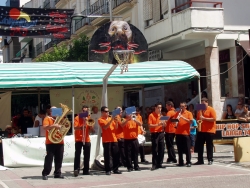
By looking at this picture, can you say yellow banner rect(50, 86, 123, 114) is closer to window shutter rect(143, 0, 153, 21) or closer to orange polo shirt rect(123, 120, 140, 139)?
orange polo shirt rect(123, 120, 140, 139)

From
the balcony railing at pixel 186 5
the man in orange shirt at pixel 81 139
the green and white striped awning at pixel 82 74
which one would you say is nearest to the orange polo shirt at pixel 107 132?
the man in orange shirt at pixel 81 139

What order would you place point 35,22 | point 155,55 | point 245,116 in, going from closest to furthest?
point 245,116 < point 35,22 < point 155,55

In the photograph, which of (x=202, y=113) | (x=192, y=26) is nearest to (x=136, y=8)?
(x=192, y=26)

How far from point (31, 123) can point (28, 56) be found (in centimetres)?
2867

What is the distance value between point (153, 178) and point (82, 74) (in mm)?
5348

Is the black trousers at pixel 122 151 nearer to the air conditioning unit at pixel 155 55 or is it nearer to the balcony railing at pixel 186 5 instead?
the balcony railing at pixel 186 5

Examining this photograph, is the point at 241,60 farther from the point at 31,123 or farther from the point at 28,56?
the point at 28,56

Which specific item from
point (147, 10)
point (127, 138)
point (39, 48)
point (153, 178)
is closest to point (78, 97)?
point (127, 138)

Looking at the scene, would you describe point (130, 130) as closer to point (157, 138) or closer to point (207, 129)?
point (157, 138)

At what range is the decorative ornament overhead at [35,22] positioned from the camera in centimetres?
2070

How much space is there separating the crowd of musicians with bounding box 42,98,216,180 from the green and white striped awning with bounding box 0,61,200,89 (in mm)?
2735

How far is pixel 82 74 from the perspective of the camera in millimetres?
16094

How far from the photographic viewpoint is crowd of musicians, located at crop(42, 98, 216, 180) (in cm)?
1220

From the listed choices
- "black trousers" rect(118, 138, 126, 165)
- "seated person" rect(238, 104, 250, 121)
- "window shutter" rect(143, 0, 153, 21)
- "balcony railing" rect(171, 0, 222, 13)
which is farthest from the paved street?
"window shutter" rect(143, 0, 153, 21)
